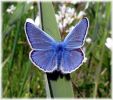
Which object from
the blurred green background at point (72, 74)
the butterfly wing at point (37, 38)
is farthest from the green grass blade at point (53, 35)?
the blurred green background at point (72, 74)

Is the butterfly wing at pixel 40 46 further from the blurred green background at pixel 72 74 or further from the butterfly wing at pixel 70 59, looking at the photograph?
the blurred green background at pixel 72 74

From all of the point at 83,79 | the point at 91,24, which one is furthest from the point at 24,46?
the point at 91,24

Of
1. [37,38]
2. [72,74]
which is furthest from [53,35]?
[72,74]

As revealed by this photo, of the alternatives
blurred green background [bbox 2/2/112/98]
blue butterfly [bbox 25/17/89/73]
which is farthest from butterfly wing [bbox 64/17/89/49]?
blurred green background [bbox 2/2/112/98]

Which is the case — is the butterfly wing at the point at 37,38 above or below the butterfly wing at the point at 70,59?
above

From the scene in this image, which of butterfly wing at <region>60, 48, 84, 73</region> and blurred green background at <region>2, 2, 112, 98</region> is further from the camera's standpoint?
blurred green background at <region>2, 2, 112, 98</region>

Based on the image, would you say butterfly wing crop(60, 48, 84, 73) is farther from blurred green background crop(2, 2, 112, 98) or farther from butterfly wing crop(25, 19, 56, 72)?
blurred green background crop(2, 2, 112, 98)

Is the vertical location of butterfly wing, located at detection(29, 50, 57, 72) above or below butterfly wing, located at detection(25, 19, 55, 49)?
below

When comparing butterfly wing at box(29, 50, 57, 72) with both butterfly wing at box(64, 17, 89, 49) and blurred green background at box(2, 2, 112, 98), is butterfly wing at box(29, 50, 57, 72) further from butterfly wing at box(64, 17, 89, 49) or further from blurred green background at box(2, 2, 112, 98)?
blurred green background at box(2, 2, 112, 98)

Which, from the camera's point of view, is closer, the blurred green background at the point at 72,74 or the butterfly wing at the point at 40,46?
the butterfly wing at the point at 40,46
